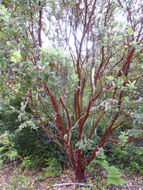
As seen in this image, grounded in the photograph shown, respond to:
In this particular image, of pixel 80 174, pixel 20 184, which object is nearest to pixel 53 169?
pixel 20 184

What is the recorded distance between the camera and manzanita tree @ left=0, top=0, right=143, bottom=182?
5.15 ft

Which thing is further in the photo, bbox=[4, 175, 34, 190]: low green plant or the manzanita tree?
bbox=[4, 175, 34, 190]: low green plant

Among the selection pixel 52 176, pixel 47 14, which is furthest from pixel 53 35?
pixel 52 176

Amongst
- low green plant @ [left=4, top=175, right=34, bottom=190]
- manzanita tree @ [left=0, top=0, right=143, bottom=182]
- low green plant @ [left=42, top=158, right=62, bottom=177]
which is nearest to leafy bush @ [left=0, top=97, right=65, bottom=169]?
low green plant @ [left=42, top=158, right=62, bottom=177]

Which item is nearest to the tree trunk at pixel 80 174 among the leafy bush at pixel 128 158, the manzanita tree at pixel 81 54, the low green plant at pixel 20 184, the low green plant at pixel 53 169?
the manzanita tree at pixel 81 54

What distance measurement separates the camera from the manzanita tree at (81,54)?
5.15ft

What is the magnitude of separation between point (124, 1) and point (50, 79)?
6.48 feet

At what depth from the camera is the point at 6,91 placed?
168cm

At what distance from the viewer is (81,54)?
238 cm

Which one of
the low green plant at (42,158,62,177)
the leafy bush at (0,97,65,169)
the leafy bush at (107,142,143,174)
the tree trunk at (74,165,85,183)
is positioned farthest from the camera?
the leafy bush at (0,97,65,169)

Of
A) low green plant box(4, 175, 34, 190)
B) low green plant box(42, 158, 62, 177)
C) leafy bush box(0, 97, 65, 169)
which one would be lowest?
low green plant box(4, 175, 34, 190)

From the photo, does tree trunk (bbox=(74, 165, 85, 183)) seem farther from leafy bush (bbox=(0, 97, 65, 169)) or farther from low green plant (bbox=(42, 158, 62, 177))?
leafy bush (bbox=(0, 97, 65, 169))

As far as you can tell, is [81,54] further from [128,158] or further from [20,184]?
[20,184]

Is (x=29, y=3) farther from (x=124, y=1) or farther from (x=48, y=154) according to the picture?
(x=48, y=154)
